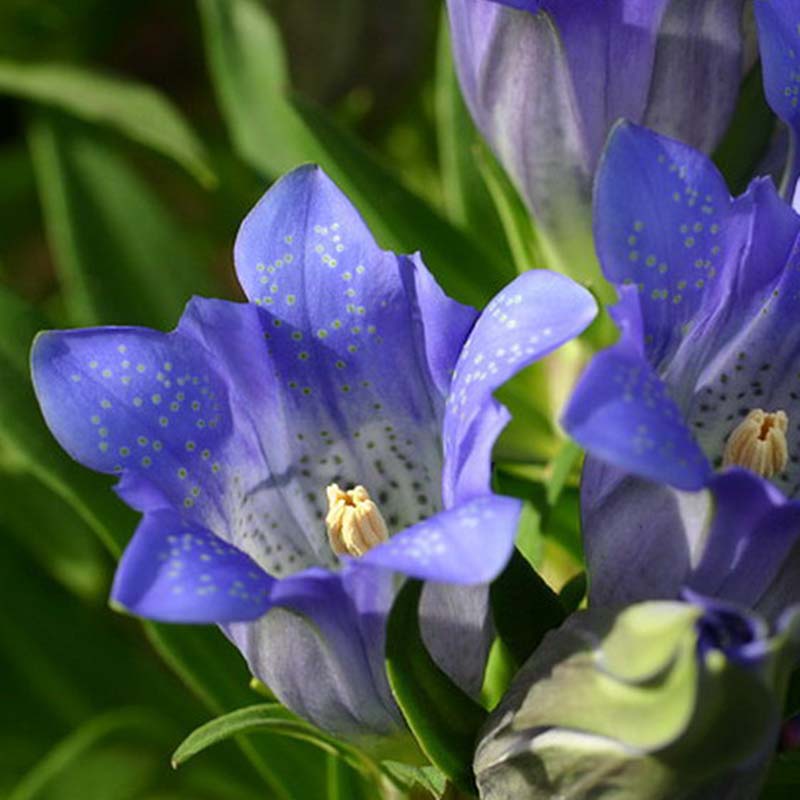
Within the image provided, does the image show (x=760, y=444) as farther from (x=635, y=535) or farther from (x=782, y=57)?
(x=782, y=57)

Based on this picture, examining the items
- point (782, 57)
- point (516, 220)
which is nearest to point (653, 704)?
point (782, 57)

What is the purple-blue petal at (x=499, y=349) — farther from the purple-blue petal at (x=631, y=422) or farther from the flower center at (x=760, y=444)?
the flower center at (x=760, y=444)

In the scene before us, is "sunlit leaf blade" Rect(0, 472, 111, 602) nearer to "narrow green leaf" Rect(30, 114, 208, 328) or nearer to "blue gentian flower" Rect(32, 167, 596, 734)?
"narrow green leaf" Rect(30, 114, 208, 328)

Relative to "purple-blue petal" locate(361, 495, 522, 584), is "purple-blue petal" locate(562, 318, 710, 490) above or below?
above

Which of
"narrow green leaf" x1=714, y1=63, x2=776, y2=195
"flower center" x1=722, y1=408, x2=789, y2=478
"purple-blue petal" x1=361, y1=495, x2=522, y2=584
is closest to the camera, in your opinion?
"purple-blue petal" x1=361, y1=495, x2=522, y2=584

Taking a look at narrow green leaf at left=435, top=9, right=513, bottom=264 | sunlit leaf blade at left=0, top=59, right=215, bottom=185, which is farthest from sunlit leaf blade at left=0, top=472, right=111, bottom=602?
narrow green leaf at left=435, top=9, right=513, bottom=264

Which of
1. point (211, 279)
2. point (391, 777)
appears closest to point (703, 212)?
point (391, 777)
